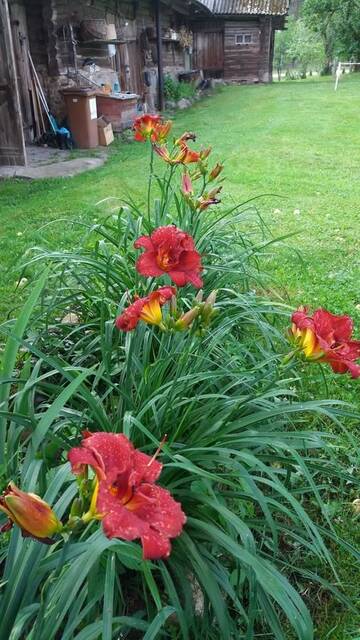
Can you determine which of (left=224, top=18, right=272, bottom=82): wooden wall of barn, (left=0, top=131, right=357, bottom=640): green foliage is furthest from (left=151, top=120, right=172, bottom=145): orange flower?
(left=224, top=18, right=272, bottom=82): wooden wall of barn

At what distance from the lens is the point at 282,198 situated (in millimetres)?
5598

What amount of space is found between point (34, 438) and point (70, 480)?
239 millimetres

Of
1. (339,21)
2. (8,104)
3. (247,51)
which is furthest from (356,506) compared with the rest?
(339,21)

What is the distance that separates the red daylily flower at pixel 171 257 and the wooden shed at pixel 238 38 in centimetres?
2074

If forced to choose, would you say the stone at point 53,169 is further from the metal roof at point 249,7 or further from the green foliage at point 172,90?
the metal roof at point 249,7

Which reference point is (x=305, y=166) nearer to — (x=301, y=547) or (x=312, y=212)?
(x=312, y=212)

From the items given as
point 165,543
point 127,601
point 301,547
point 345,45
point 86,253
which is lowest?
point 301,547

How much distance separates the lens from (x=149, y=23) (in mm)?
14375

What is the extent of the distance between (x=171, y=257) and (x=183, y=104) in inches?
579

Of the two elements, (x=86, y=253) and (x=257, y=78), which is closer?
(x=86, y=253)

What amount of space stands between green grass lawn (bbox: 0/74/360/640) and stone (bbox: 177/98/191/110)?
99.2 inches

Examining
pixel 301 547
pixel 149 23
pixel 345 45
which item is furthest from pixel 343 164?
pixel 345 45

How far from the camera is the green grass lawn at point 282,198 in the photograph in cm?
346

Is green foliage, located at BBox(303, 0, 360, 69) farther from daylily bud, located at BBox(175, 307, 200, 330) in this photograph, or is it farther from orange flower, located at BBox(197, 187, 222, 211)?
daylily bud, located at BBox(175, 307, 200, 330)
